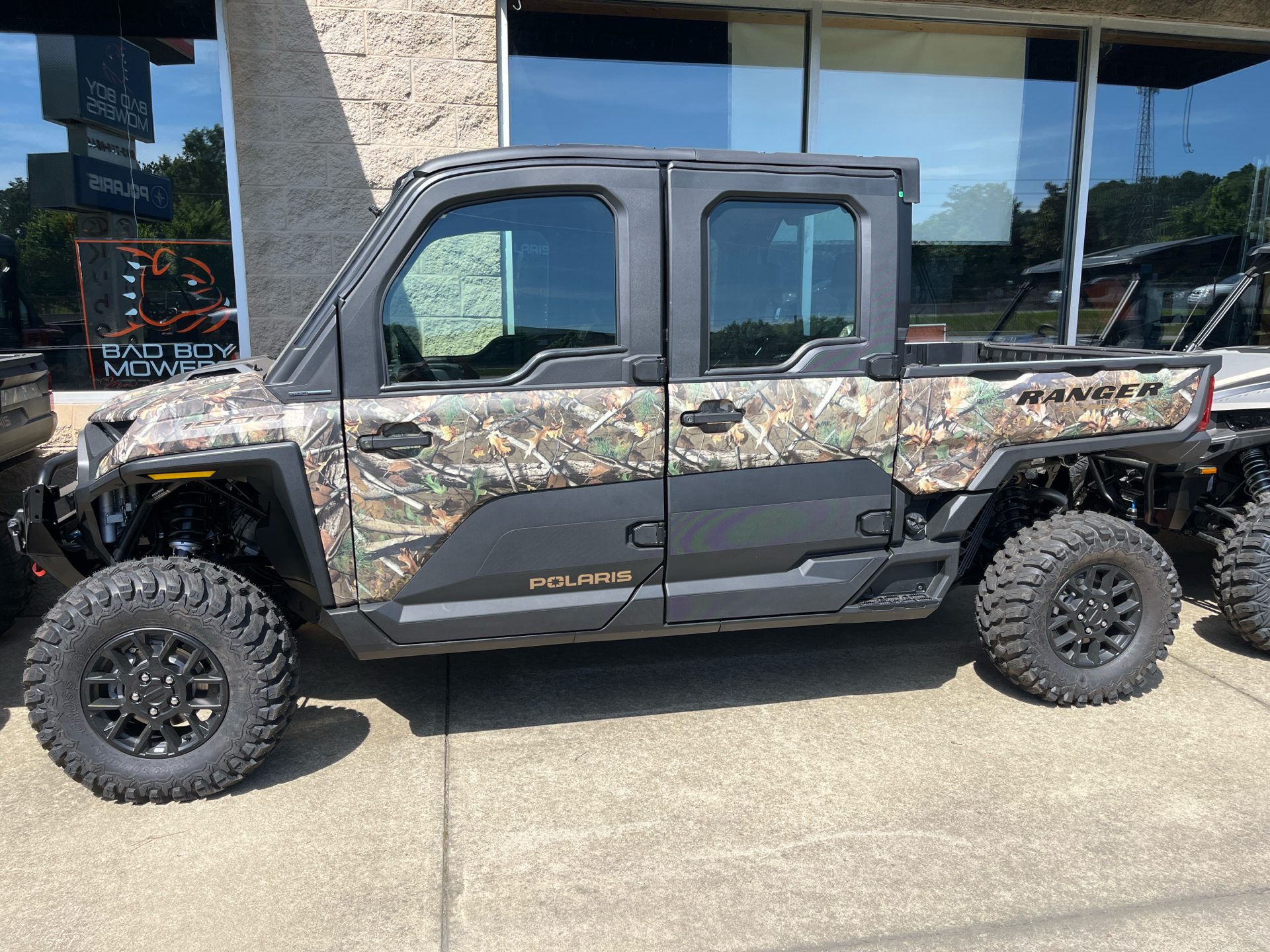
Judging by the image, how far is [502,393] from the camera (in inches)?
127

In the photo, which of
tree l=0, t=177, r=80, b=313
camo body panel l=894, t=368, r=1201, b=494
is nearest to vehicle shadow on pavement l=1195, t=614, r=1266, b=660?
camo body panel l=894, t=368, r=1201, b=494

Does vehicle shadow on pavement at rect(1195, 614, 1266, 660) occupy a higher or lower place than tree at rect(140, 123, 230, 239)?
lower

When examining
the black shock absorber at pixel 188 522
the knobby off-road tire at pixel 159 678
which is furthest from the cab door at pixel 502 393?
the black shock absorber at pixel 188 522

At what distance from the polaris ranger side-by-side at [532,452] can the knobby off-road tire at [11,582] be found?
5.38ft

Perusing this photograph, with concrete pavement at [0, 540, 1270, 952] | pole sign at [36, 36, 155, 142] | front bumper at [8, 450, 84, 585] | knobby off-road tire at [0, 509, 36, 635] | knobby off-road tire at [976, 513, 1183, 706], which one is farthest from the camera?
pole sign at [36, 36, 155, 142]

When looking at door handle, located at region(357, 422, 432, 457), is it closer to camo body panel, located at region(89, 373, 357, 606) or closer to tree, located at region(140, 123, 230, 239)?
camo body panel, located at region(89, 373, 357, 606)

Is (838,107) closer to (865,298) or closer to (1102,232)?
(1102,232)

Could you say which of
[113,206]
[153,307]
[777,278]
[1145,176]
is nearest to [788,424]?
[777,278]

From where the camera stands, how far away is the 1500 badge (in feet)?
11.0

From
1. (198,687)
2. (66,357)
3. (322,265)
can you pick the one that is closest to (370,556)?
(198,687)

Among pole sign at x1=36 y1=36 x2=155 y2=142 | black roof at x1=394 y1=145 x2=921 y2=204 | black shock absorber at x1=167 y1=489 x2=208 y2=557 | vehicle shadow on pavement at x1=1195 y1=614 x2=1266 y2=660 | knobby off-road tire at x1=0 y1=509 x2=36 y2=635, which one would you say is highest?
pole sign at x1=36 y1=36 x2=155 y2=142

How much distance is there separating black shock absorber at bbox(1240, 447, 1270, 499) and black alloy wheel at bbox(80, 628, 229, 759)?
191 inches

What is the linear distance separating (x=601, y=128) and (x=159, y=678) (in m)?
5.02

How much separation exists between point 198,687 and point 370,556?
0.78m
